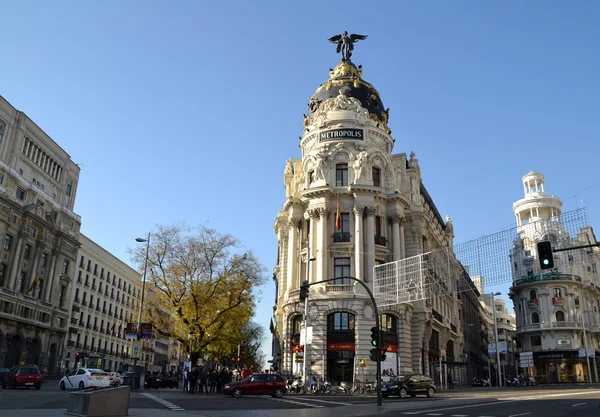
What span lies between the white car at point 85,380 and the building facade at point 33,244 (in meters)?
28.0

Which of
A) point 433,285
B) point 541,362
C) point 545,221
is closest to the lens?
point 545,221

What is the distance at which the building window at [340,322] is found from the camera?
4312 centimetres

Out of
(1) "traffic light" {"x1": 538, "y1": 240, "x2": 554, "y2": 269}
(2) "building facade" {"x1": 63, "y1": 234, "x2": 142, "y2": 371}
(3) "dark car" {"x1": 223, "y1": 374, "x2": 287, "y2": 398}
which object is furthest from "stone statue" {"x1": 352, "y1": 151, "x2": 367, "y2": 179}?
(2) "building facade" {"x1": 63, "y1": 234, "x2": 142, "y2": 371}

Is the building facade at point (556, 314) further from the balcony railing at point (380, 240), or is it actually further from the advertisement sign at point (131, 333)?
the advertisement sign at point (131, 333)

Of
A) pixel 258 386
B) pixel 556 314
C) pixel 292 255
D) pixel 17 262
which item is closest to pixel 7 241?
pixel 17 262

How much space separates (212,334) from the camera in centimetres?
4125

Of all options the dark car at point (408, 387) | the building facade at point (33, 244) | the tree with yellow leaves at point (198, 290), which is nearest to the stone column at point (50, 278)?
the building facade at point (33, 244)

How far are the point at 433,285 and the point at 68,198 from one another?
5565cm

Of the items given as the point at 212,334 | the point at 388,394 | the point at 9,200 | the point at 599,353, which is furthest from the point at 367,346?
the point at 599,353

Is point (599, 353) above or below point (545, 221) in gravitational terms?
below

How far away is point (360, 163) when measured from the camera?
4688 centimetres

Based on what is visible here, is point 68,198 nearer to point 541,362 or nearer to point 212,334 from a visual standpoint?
point 212,334

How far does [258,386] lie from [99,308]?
57.8m

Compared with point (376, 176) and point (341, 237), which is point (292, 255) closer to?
point (341, 237)
